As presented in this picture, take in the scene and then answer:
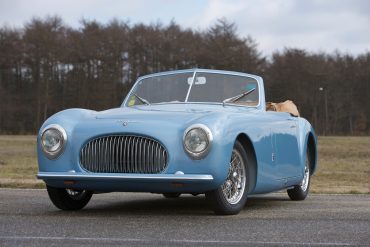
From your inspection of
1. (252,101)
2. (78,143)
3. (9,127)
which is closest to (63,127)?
(78,143)

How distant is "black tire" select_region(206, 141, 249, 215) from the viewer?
6500 millimetres

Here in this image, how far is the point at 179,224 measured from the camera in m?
5.89

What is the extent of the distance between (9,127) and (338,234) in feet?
232

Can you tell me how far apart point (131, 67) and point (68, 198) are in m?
72.1

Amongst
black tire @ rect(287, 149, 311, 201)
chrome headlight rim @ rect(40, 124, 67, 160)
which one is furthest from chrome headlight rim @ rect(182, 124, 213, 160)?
black tire @ rect(287, 149, 311, 201)

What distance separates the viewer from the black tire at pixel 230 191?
6500mm

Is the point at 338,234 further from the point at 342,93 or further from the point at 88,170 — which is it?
the point at 342,93

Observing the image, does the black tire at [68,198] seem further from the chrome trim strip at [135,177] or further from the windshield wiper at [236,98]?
the windshield wiper at [236,98]

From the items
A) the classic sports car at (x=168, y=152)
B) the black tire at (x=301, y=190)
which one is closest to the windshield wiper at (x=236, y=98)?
the classic sports car at (x=168, y=152)

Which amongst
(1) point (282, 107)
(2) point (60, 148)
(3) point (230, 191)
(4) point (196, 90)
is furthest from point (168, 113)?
(1) point (282, 107)

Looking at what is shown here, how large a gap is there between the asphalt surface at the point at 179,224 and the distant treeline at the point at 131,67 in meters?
63.6

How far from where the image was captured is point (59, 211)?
7148mm

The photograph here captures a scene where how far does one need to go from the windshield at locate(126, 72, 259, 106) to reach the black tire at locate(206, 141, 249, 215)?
1.18 meters

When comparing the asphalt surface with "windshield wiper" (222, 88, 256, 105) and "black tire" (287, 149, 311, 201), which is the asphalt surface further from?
"windshield wiper" (222, 88, 256, 105)
